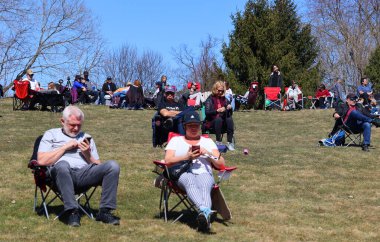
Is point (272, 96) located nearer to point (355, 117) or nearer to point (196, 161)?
point (355, 117)

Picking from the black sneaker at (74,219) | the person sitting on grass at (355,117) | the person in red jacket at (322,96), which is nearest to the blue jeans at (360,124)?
the person sitting on grass at (355,117)

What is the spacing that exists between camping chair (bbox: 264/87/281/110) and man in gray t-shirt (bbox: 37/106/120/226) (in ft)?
58.6

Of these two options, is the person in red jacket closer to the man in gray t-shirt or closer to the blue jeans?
the blue jeans

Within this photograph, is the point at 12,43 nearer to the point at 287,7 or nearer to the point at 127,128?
the point at 287,7

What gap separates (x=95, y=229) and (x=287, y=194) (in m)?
3.10

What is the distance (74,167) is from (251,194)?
2.74 m

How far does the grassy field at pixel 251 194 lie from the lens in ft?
19.1

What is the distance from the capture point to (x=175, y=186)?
624 centimetres

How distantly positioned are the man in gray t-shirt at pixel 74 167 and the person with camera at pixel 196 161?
2.14 ft

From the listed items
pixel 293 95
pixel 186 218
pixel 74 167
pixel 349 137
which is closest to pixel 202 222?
pixel 186 218

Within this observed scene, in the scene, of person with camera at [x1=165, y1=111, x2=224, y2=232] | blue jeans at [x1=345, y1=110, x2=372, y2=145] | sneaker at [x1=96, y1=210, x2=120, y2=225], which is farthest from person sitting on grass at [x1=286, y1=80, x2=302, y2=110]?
sneaker at [x1=96, y1=210, x2=120, y2=225]

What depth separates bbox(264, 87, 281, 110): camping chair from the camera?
77.4ft

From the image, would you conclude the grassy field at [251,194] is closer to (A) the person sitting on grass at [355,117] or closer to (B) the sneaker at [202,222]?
(B) the sneaker at [202,222]

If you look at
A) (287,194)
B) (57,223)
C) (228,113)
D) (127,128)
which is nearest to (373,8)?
(127,128)
